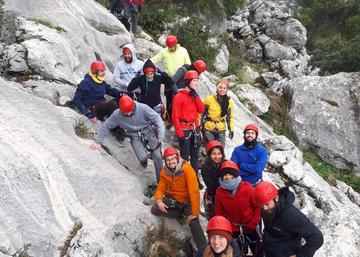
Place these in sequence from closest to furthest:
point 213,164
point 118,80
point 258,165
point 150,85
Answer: point 213,164
point 258,165
point 150,85
point 118,80

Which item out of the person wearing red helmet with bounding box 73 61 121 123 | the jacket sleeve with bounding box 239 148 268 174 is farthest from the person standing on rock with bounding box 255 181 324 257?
the person wearing red helmet with bounding box 73 61 121 123

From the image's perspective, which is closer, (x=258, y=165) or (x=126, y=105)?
(x=258, y=165)

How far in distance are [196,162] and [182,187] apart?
7.05ft

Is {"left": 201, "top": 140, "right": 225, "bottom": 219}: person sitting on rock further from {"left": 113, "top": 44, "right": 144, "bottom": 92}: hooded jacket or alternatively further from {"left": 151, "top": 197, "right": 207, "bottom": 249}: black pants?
{"left": 113, "top": 44, "right": 144, "bottom": 92}: hooded jacket

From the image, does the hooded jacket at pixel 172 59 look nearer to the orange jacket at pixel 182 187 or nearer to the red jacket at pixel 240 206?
the orange jacket at pixel 182 187

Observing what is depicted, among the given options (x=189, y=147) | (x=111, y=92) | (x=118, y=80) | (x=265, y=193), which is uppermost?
(x=265, y=193)

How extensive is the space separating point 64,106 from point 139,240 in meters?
4.32

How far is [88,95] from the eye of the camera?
10.4 metres

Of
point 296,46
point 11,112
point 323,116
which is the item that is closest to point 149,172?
point 11,112

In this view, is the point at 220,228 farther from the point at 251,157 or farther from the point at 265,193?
the point at 251,157

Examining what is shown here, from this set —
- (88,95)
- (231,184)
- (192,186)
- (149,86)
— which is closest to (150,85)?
(149,86)

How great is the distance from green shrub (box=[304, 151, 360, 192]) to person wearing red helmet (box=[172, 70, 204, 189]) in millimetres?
8147

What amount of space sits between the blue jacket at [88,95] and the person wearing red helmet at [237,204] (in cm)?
462

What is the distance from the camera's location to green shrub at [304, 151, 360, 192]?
1642cm
